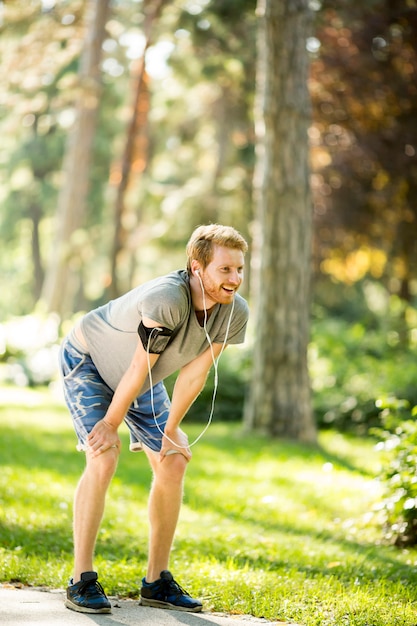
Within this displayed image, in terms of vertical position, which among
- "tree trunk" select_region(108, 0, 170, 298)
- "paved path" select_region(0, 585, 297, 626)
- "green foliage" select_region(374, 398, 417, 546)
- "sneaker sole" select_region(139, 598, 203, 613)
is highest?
"tree trunk" select_region(108, 0, 170, 298)

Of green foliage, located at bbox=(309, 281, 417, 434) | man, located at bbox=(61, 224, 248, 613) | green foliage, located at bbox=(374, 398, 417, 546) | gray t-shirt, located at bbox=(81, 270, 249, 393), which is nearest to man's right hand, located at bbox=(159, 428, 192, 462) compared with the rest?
man, located at bbox=(61, 224, 248, 613)

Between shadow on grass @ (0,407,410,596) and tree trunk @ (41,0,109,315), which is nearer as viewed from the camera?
shadow on grass @ (0,407,410,596)

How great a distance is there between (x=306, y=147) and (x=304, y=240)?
121 centimetres

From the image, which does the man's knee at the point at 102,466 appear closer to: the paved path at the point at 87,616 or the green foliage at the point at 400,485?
the paved path at the point at 87,616

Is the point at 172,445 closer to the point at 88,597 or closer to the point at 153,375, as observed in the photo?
the point at 153,375

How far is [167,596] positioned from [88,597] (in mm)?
443

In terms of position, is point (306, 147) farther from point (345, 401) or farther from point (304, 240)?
point (345, 401)

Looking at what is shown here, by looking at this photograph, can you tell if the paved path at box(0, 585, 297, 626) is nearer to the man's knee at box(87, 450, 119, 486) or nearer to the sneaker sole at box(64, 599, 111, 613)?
the sneaker sole at box(64, 599, 111, 613)

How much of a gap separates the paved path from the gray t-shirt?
3.74 ft

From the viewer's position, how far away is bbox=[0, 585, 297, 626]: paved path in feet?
13.8

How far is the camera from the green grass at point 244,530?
194 inches

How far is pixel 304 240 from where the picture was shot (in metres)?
11.5

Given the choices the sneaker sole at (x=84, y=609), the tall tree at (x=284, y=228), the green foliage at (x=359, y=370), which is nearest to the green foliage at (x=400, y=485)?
the sneaker sole at (x=84, y=609)

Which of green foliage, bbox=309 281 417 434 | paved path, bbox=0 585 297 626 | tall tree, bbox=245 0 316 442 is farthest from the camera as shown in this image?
green foliage, bbox=309 281 417 434
